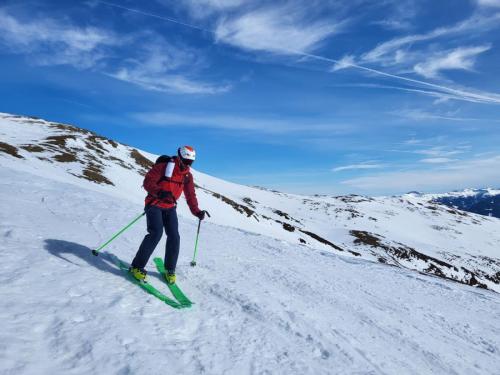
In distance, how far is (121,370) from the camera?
170 inches

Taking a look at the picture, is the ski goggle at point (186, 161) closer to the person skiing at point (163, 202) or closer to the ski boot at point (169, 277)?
the person skiing at point (163, 202)

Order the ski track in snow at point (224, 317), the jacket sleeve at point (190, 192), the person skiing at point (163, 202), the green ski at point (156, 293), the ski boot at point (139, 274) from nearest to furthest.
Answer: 1. the ski track in snow at point (224, 317)
2. the green ski at point (156, 293)
3. the ski boot at point (139, 274)
4. the person skiing at point (163, 202)
5. the jacket sleeve at point (190, 192)

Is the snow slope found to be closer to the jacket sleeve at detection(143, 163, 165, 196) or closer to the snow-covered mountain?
the snow-covered mountain

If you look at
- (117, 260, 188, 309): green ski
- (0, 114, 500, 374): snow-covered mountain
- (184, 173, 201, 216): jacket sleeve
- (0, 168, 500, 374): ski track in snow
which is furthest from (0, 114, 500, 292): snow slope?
(117, 260, 188, 309): green ski

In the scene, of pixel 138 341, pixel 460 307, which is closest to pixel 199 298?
pixel 138 341

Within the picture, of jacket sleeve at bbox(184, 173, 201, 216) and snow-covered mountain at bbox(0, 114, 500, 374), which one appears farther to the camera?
jacket sleeve at bbox(184, 173, 201, 216)

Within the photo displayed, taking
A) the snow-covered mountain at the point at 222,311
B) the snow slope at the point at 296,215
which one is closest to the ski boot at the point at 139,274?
the snow-covered mountain at the point at 222,311

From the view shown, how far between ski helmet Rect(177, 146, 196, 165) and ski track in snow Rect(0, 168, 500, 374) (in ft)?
8.50

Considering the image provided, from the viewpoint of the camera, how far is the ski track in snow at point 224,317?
4.73 m

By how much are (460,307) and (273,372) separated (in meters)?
6.48

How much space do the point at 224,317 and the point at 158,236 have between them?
2.30m

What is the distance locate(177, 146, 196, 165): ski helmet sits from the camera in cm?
776

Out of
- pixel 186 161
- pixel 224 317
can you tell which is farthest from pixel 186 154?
pixel 224 317

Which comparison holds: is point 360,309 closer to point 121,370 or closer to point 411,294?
point 411,294
